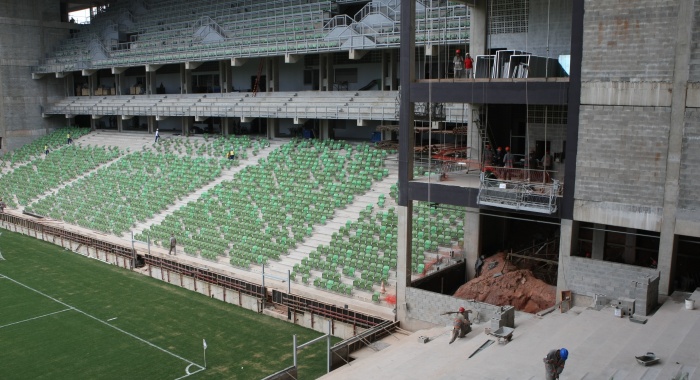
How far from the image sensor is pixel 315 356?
17312 millimetres

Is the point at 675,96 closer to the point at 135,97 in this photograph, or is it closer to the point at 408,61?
the point at 408,61

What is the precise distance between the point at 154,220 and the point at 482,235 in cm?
1669

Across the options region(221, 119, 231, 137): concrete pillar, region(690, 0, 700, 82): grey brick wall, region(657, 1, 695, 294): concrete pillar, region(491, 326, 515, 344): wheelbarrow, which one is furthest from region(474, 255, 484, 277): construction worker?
region(221, 119, 231, 137): concrete pillar

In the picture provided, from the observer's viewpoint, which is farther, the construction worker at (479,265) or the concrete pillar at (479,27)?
the concrete pillar at (479,27)

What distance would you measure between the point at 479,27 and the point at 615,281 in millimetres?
9563

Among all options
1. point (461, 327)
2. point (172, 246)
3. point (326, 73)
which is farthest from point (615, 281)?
point (326, 73)

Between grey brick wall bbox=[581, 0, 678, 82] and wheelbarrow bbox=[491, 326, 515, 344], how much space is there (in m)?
6.30

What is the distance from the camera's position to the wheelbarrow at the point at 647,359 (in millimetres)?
11312

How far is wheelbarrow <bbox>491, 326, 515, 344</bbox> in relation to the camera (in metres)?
13.9

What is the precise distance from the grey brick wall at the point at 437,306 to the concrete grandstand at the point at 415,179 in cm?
6

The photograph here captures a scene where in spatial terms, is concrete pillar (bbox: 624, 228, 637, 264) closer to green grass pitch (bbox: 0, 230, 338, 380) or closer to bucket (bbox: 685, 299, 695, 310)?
bucket (bbox: 685, 299, 695, 310)

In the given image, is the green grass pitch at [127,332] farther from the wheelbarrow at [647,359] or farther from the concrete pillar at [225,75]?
the concrete pillar at [225,75]

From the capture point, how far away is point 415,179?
18.3 metres

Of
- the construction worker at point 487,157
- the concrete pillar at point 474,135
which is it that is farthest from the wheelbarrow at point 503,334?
the concrete pillar at point 474,135
